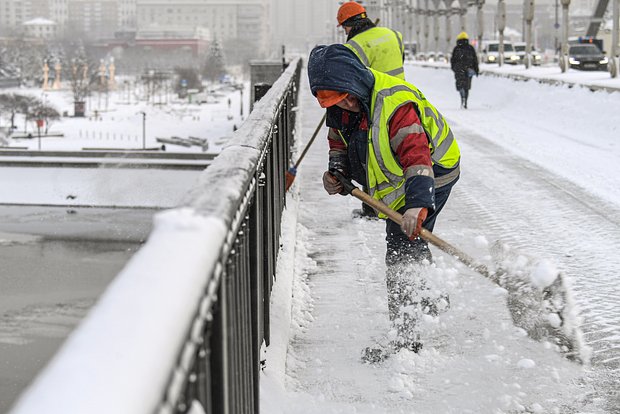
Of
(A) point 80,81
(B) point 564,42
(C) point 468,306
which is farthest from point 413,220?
(A) point 80,81

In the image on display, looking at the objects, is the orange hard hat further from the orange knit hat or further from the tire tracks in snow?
the orange knit hat

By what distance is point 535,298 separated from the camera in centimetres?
458

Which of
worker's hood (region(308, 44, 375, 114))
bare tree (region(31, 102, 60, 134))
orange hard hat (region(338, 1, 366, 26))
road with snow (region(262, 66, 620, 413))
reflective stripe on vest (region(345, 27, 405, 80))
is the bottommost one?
bare tree (region(31, 102, 60, 134))

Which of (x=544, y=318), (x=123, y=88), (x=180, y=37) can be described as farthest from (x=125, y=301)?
(x=180, y=37)

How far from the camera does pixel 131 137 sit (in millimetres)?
102250

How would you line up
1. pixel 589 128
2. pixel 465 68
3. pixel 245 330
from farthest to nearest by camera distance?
1. pixel 465 68
2. pixel 589 128
3. pixel 245 330

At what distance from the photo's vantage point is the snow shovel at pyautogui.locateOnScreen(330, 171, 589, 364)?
167 inches

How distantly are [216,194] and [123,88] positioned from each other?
146118 millimetres

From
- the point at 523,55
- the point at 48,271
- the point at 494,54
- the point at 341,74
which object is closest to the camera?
the point at 341,74

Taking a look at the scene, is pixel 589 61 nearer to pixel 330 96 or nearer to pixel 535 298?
pixel 535 298

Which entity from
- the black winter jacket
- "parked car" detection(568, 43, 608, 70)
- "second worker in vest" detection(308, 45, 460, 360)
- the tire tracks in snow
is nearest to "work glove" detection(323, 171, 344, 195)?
"second worker in vest" detection(308, 45, 460, 360)

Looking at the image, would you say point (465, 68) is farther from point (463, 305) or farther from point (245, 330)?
point (245, 330)

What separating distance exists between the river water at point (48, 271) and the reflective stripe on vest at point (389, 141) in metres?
14.9

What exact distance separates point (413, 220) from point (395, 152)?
286 millimetres
